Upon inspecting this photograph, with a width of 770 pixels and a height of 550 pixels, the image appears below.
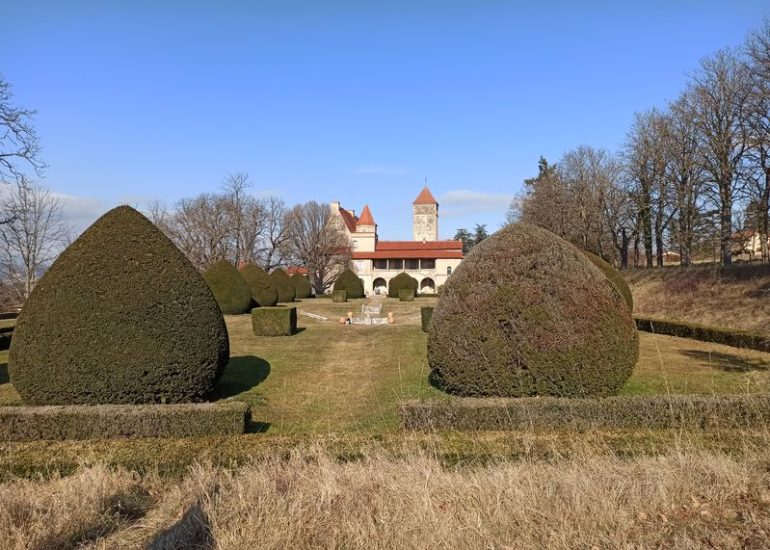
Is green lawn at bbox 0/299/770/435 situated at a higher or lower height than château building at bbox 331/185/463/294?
lower

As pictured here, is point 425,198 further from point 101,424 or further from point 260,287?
point 101,424

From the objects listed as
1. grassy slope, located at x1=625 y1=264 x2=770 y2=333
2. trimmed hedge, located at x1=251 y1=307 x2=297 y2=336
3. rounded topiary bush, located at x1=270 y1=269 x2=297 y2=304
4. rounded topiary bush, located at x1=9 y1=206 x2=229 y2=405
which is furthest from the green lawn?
rounded topiary bush, located at x1=270 y1=269 x2=297 y2=304

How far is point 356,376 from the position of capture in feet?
37.9

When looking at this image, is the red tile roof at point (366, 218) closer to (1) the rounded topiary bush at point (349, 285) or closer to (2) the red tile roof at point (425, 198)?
(2) the red tile roof at point (425, 198)

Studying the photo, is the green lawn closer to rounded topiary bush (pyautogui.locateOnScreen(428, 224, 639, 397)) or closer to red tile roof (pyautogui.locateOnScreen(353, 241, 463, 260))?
rounded topiary bush (pyautogui.locateOnScreen(428, 224, 639, 397))

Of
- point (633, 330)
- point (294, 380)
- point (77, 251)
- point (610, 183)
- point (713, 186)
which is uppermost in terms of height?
point (610, 183)

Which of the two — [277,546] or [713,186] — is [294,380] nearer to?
[277,546]

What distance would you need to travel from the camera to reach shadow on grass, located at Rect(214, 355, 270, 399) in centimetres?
985

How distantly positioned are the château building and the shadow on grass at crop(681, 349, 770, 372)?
154 feet

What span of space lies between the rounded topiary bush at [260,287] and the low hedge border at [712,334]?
1968 cm

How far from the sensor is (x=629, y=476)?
3.94 m

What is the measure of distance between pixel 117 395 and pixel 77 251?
99.2 inches

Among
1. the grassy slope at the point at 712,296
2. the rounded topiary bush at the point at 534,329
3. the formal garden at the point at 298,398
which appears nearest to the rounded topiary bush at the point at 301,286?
the grassy slope at the point at 712,296

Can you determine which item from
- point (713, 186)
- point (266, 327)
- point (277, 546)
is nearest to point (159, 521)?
point (277, 546)
